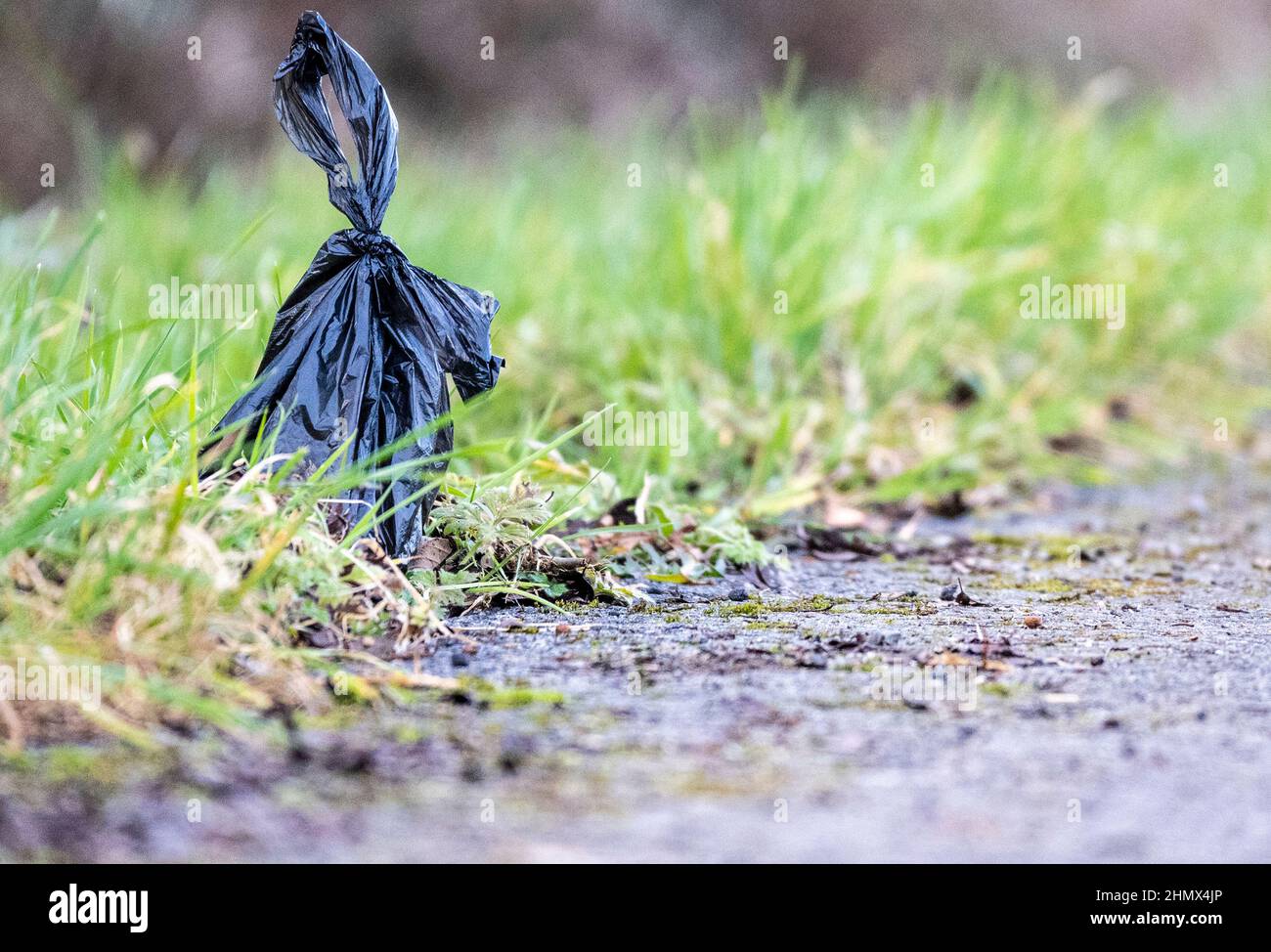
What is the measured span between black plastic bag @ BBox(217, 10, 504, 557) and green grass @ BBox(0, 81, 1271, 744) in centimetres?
9

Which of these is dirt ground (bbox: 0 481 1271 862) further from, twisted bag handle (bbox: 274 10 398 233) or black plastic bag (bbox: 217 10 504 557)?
twisted bag handle (bbox: 274 10 398 233)

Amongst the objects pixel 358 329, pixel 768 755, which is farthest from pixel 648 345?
pixel 768 755

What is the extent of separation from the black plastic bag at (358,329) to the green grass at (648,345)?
0.09 m

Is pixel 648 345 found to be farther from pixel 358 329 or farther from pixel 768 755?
pixel 768 755

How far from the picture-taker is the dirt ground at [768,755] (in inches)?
53.6

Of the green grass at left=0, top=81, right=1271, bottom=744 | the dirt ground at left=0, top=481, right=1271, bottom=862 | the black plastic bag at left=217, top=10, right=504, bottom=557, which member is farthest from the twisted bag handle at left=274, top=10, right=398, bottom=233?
the dirt ground at left=0, top=481, right=1271, bottom=862

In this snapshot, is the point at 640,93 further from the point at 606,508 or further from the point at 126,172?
the point at 606,508

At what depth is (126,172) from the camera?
15.9ft

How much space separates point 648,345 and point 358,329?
5.61 ft

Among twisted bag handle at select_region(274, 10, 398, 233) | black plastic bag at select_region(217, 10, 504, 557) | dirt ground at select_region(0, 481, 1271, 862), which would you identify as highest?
twisted bag handle at select_region(274, 10, 398, 233)

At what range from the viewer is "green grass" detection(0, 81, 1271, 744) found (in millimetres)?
1714

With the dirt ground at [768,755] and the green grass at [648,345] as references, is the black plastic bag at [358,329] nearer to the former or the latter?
the green grass at [648,345]

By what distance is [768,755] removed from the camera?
5.22ft
